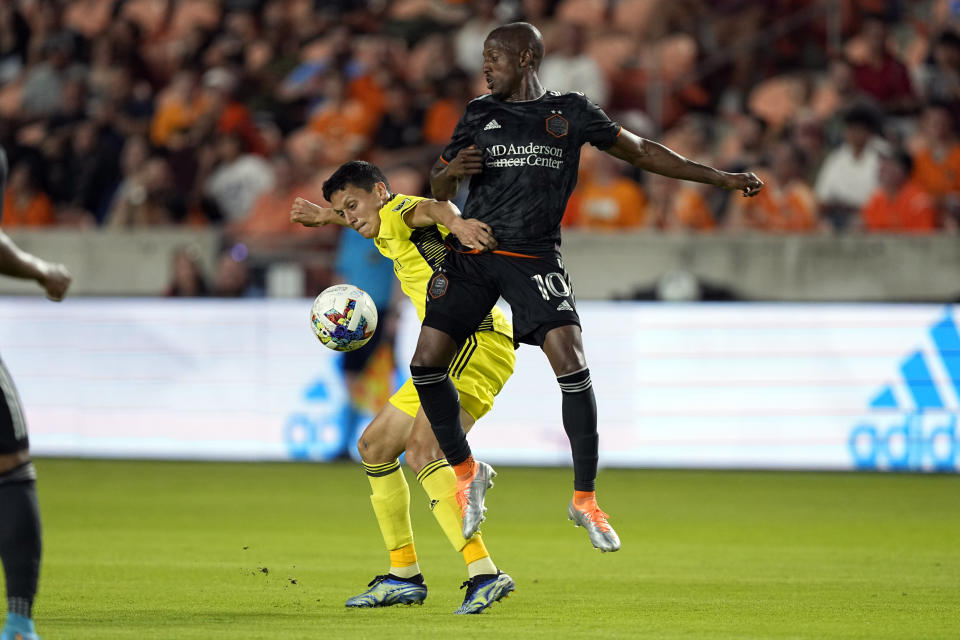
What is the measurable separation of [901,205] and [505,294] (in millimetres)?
9279

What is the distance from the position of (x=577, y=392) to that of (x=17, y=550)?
107 inches

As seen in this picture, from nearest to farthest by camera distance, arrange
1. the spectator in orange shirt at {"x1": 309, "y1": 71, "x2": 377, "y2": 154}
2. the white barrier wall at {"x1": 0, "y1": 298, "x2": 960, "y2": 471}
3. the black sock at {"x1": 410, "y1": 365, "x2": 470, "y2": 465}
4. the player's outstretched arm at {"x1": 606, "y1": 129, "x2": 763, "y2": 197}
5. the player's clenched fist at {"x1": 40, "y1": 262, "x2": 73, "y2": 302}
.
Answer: the player's clenched fist at {"x1": 40, "y1": 262, "x2": 73, "y2": 302} < the black sock at {"x1": 410, "y1": 365, "x2": 470, "y2": 465} < the player's outstretched arm at {"x1": 606, "y1": 129, "x2": 763, "y2": 197} < the white barrier wall at {"x1": 0, "y1": 298, "x2": 960, "y2": 471} < the spectator in orange shirt at {"x1": 309, "y1": 71, "x2": 377, "y2": 154}

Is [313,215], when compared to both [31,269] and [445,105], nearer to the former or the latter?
[31,269]

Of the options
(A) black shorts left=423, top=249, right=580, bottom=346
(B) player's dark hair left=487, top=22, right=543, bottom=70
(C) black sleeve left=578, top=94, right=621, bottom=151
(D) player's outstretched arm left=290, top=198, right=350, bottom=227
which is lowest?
(A) black shorts left=423, top=249, right=580, bottom=346

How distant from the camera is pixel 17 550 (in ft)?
18.3

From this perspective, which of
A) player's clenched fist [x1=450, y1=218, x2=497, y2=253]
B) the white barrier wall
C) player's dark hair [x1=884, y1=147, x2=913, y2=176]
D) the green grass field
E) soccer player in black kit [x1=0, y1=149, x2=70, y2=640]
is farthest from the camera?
player's dark hair [x1=884, y1=147, x2=913, y2=176]

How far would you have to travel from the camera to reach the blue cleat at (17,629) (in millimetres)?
5516

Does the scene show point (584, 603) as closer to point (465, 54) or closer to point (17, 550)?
point (17, 550)

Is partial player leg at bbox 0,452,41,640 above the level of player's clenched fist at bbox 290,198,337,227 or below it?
below

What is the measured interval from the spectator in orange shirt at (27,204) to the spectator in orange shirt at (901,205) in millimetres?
9797

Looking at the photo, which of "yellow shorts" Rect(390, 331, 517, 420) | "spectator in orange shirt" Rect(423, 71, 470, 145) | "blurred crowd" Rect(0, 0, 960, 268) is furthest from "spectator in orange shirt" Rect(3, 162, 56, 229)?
"yellow shorts" Rect(390, 331, 517, 420)

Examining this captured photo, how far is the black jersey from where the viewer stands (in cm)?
734

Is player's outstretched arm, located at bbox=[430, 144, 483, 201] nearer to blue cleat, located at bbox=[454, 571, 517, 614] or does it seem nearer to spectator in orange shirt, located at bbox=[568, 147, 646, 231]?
blue cleat, located at bbox=[454, 571, 517, 614]

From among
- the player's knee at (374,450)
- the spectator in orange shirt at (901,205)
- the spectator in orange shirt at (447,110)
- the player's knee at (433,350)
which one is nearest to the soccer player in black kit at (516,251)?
the player's knee at (433,350)
